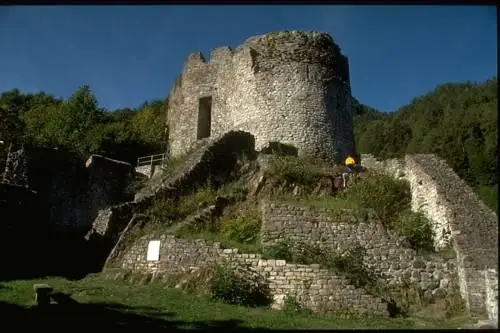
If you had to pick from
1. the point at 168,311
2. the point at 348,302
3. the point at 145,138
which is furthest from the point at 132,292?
the point at 145,138

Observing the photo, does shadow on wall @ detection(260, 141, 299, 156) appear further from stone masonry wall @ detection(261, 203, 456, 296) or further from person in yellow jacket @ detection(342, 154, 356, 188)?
stone masonry wall @ detection(261, 203, 456, 296)

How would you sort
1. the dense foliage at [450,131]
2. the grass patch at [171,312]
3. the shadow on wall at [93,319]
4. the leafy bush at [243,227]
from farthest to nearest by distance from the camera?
the dense foliage at [450,131] → the leafy bush at [243,227] → the grass patch at [171,312] → the shadow on wall at [93,319]

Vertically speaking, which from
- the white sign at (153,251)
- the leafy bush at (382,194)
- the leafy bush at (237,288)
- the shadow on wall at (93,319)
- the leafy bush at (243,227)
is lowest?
the shadow on wall at (93,319)

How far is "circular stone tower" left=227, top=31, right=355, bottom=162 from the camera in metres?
21.4

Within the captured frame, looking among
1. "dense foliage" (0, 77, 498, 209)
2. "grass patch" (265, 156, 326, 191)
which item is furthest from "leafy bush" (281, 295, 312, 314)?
"dense foliage" (0, 77, 498, 209)

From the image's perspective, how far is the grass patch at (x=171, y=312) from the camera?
9.90 m

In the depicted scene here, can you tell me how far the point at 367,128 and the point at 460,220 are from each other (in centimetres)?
→ 3533

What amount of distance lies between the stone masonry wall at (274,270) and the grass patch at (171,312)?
0.60m

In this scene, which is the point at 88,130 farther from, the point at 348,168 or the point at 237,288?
the point at 237,288

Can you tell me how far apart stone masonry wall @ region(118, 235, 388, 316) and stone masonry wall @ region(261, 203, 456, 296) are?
1189 millimetres

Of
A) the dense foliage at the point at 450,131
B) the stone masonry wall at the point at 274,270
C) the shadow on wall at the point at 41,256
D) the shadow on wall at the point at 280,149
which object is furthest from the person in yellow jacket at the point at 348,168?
the dense foliage at the point at 450,131

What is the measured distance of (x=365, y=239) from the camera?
14633 millimetres

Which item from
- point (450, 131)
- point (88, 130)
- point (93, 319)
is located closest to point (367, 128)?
point (450, 131)

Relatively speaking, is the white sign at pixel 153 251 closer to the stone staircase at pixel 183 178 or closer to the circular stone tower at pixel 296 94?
the stone staircase at pixel 183 178
